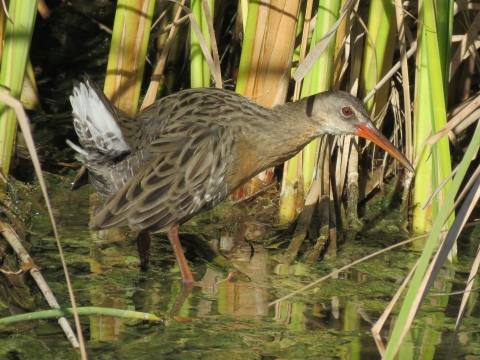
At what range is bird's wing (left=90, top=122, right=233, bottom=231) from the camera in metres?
3.79

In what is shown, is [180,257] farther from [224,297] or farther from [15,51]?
[15,51]

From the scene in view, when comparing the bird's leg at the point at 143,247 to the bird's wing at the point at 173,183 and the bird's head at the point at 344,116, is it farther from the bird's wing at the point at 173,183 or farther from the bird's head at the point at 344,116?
the bird's head at the point at 344,116

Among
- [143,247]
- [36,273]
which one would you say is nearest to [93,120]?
[143,247]

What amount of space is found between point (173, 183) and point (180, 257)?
0.38 m

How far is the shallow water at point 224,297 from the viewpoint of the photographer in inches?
122

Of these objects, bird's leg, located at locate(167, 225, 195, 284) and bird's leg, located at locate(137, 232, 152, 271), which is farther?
bird's leg, located at locate(137, 232, 152, 271)

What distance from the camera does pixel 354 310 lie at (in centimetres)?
358

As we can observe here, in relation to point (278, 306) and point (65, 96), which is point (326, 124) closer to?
point (278, 306)

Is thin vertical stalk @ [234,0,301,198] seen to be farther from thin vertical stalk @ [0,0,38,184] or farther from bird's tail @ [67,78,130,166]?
thin vertical stalk @ [0,0,38,184]

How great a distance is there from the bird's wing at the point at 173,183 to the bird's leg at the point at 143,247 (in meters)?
0.13

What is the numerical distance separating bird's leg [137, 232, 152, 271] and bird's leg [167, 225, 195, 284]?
5.1 inches

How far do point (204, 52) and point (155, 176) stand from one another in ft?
2.70

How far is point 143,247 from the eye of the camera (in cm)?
395

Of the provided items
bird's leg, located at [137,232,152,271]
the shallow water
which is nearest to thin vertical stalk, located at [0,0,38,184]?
the shallow water
